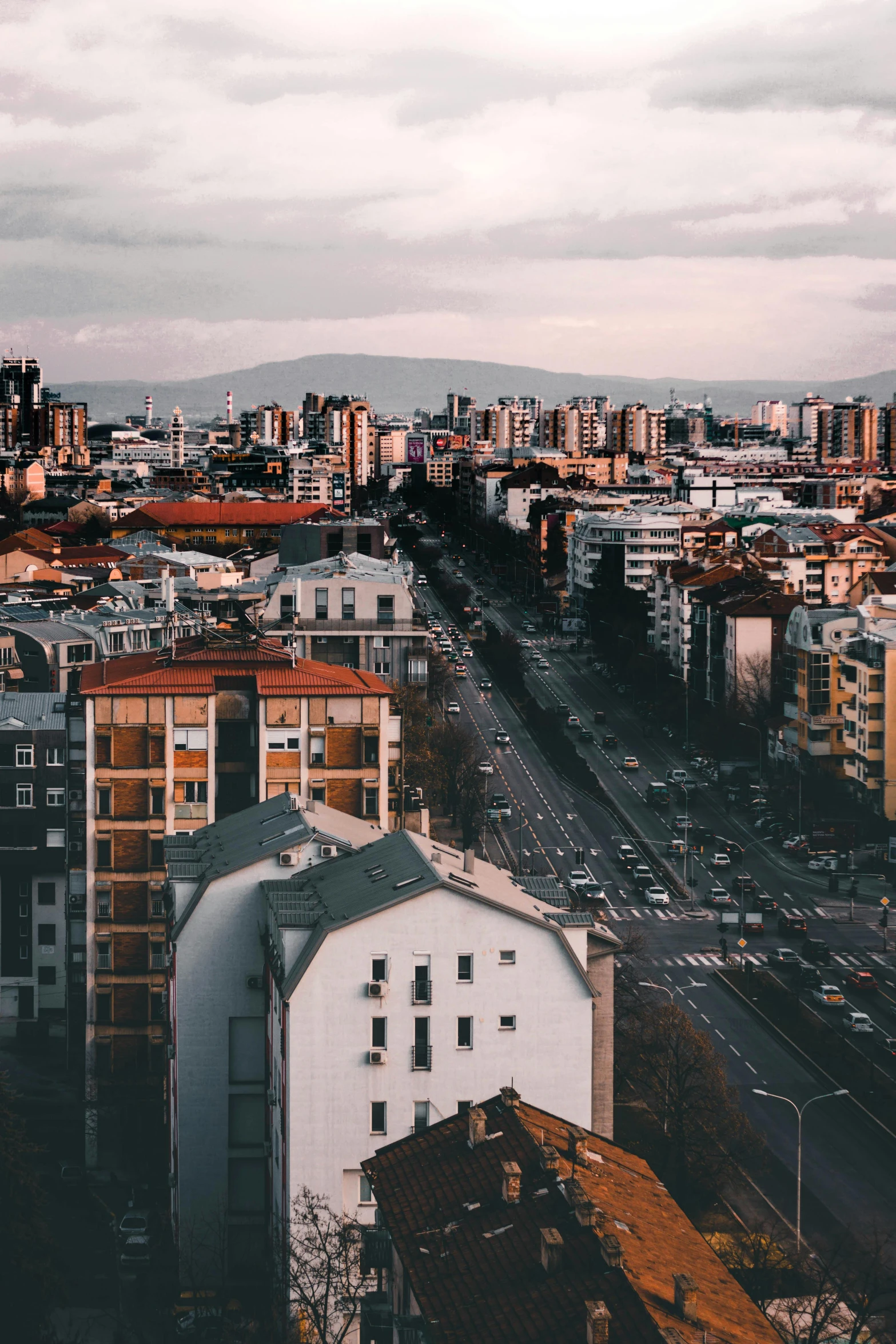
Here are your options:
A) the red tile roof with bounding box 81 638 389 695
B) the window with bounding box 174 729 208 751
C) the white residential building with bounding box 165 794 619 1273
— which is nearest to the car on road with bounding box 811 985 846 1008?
the red tile roof with bounding box 81 638 389 695

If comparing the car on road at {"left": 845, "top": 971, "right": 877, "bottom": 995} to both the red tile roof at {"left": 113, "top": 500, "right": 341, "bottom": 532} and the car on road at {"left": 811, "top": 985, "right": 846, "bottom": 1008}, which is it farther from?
the red tile roof at {"left": 113, "top": 500, "right": 341, "bottom": 532}

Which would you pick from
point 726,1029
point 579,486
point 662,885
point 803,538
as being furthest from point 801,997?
point 579,486

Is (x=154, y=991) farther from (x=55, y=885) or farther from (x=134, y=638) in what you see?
(x=134, y=638)

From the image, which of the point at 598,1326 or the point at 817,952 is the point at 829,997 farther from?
the point at 598,1326

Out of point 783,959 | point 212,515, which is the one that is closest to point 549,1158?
point 783,959

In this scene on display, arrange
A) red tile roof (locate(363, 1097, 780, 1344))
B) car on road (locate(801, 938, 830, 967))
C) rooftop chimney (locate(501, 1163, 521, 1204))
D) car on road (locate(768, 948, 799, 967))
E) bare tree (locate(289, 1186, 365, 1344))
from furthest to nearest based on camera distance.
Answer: car on road (locate(801, 938, 830, 967))
car on road (locate(768, 948, 799, 967))
bare tree (locate(289, 1186, 365, 1344))
rooftop chimney (locate(501, 1163, 521, 1204))
red tile roof (locate(363, 1097, 780, 1344))
